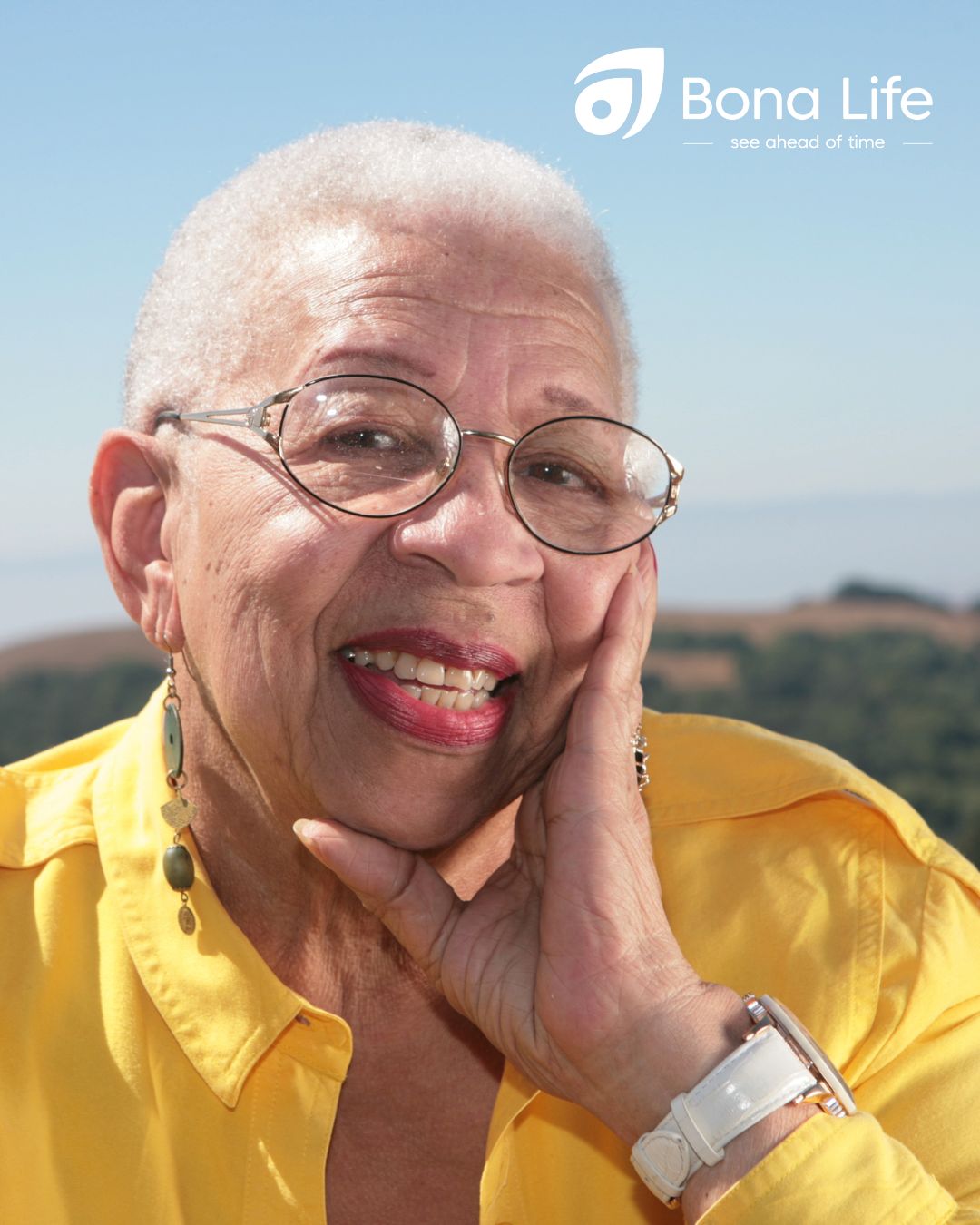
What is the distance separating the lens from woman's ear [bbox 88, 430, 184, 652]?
2.48 m

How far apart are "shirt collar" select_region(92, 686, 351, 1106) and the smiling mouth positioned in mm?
561

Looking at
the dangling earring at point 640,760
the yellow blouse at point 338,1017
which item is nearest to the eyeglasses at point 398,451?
the dangling earring at point 640,760

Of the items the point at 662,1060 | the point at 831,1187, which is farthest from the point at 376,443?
the point at 831,1187

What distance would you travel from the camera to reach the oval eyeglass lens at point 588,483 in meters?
2.28

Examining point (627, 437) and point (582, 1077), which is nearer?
point (582, 1077)

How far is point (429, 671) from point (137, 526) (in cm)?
68

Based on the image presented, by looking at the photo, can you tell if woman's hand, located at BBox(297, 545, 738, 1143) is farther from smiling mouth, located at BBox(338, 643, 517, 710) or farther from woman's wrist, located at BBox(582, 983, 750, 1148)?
smiling mouth, located at BBox(338, 643, 517, 710)

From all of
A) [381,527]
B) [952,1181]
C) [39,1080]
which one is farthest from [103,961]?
[952,1181]

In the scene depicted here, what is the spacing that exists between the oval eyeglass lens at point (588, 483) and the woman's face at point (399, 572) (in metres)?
0.03

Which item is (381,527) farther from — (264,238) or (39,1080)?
(39,1080)

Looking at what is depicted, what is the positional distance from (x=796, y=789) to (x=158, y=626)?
3.92 ft

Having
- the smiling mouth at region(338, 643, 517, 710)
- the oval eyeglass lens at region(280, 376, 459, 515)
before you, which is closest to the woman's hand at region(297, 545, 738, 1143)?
the smiling mouth at region(338, 643, 517, 710)

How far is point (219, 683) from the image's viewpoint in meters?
2.35

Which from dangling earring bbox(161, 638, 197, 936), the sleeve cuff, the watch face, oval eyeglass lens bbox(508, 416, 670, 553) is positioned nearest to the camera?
the sleeve cuff
